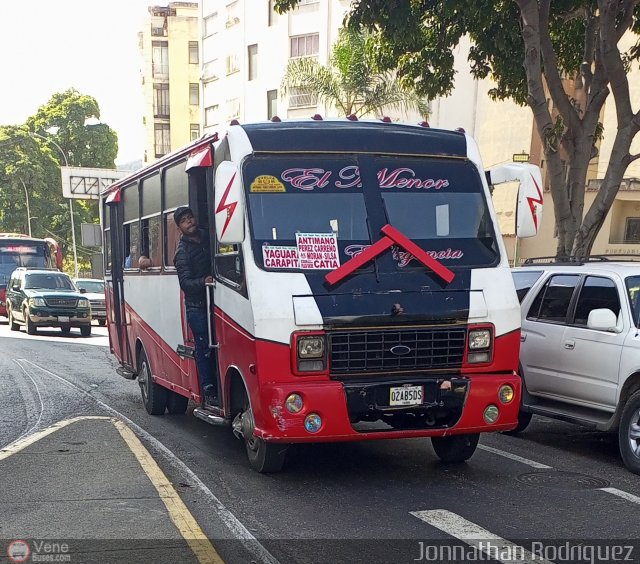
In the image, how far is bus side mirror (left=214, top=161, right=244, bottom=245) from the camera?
6.69 m

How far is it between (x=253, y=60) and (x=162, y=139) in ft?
63.7

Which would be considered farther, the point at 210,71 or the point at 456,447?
the point at 210,71

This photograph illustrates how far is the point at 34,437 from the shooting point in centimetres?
889

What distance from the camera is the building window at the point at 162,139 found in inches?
2280

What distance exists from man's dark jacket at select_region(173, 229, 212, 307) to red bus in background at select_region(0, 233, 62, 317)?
26177mm

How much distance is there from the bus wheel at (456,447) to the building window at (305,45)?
3100 cm

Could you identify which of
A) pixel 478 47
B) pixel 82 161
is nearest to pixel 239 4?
pixel 82 161

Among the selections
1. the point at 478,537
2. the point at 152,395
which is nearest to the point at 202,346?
the point at 152,395

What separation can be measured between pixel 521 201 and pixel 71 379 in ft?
30.0

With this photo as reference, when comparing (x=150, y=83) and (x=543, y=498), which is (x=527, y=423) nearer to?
(x=543, y=498)

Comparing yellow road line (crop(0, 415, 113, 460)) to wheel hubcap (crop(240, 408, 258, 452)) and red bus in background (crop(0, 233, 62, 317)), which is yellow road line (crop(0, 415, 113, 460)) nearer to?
wheel hubcap (crop(240, 408, 258, 452))

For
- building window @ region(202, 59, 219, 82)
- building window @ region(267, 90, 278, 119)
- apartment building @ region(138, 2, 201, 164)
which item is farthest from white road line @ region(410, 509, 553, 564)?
apartment building @ region(138, 2, 201, 164)

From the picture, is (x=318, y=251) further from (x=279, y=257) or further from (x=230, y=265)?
(x=230, y=265)

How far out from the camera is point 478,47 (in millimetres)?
15328
